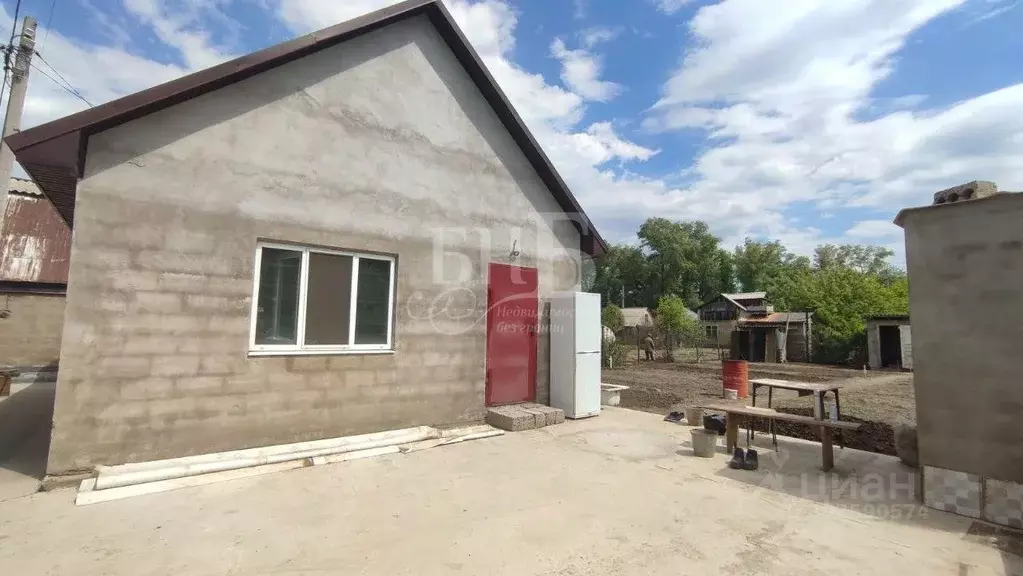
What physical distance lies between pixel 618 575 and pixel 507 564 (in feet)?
2.46

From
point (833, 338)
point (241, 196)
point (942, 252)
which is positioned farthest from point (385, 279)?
point (833, 338)

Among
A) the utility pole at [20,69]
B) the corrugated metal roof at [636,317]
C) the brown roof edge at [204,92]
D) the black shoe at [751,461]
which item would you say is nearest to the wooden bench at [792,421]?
the black shoe at [751,461]

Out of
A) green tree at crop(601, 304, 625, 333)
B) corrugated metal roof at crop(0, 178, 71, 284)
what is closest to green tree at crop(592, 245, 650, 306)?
green tree at crop(601, 304, 625, 333)

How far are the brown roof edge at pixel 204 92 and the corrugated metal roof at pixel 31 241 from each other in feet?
32.6

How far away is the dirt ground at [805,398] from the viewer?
7.69m

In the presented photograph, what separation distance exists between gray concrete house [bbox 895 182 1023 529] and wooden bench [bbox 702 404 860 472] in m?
0.79

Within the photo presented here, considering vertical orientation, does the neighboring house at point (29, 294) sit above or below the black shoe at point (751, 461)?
above

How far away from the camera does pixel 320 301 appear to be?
19.2 ft

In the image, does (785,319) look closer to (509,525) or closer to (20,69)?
(509,525)

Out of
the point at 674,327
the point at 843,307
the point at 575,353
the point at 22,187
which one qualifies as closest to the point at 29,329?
the point at 22,187

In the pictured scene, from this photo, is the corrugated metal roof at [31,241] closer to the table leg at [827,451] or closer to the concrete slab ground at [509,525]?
the concrete slab ground at [509,525]

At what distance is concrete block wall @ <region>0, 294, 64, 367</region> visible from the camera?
13.5 metres

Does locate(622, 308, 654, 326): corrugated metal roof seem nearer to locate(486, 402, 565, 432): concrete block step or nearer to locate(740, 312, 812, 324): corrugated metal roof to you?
locate(740, 312, 812, 324): corrugated metal roof

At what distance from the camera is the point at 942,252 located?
14.6ft
